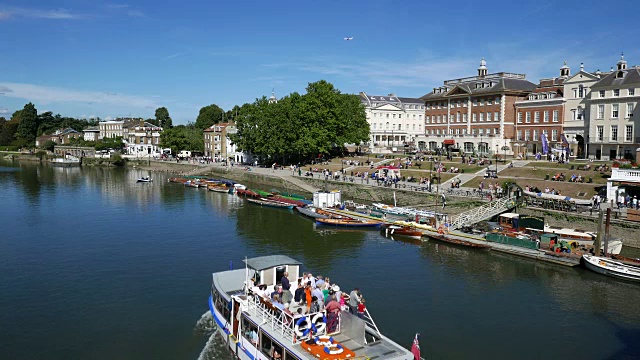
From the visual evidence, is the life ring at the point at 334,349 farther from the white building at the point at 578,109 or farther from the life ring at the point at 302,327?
the white building at the point at 578,109

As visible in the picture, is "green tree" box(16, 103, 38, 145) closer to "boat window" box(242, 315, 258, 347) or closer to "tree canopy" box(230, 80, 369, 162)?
"tree canopy" box(230, 80, 369, 162)

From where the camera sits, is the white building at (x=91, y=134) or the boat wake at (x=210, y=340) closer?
the boat wake at (x=210, y=340)

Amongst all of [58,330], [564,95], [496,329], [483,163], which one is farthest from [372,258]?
[564,95]

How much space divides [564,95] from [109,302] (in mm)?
72638

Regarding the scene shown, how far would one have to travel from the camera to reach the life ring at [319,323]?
60.8ft

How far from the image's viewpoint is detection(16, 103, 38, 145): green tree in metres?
188

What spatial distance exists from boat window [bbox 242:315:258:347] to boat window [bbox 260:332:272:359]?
0.40m


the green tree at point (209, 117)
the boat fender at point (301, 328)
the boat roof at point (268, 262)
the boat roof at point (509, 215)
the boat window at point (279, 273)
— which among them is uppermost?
the green tree at point (209, 117)

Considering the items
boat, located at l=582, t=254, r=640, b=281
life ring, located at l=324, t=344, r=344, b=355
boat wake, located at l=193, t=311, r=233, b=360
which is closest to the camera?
life ring, located at l=324, t=344, r=344, b=355

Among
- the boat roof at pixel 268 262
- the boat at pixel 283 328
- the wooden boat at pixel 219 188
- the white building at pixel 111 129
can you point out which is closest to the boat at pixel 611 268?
the boat at pixel 283 328

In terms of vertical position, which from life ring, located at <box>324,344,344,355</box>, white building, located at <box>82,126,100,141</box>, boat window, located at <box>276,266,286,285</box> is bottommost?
life ring, located at <box>324,344,344,355</box>

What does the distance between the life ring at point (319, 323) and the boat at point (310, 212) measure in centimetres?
3382

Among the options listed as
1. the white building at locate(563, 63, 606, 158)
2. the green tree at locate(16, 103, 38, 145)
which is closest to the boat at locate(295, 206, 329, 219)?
the white building at locate(563, 63, 606, 158)

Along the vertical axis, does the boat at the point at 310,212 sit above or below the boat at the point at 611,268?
above
